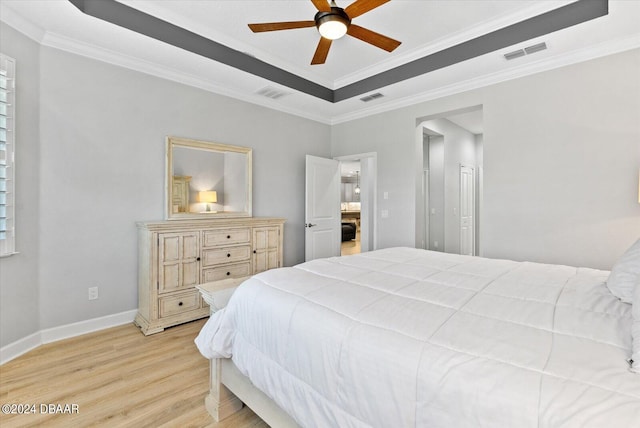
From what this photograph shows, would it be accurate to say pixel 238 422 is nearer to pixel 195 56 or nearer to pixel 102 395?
pixel 102 395

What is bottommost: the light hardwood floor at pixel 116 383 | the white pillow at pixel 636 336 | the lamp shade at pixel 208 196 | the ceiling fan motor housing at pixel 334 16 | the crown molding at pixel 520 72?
the light hardwood floor at pixel 116 383

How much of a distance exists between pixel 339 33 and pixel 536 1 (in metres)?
1.77

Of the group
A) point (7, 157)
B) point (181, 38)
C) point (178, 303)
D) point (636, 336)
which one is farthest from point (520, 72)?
point (7, 157)

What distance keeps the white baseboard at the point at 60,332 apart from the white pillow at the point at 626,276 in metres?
3.71

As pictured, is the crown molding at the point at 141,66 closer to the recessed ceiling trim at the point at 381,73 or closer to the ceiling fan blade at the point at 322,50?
the recessed ceiling trim at the point at 381,73

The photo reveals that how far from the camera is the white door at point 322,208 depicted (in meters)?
4.61

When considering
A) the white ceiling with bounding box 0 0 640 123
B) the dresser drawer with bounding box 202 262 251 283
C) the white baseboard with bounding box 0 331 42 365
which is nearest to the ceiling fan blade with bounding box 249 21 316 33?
the white ceiling with bounding box 0 0 640 123

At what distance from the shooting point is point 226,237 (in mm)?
3344

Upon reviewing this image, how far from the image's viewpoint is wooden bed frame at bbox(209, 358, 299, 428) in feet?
4.78

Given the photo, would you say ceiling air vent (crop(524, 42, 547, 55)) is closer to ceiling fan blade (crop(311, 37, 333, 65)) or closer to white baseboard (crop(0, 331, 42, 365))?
ceiling fan blade (crop(311, 37, 333, 65))

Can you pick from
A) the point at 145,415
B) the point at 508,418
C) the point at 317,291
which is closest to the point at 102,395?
the point at 145,415

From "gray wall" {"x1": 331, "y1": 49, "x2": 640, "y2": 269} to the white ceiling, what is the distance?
0.22 m

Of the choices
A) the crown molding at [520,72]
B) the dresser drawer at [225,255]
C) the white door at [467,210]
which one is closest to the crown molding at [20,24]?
the dresser drawer at [225,255]

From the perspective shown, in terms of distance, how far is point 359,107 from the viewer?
14.7ft
